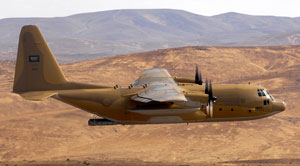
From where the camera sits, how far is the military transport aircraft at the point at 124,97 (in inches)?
1073

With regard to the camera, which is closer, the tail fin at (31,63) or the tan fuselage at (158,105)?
the tan fuselage at (158,105)

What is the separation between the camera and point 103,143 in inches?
1796

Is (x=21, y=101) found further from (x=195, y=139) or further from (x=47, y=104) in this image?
(x=195, y=139)

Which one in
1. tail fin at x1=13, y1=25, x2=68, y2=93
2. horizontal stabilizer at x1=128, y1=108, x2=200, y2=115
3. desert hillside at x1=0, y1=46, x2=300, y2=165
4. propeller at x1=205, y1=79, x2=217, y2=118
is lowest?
desert hillside at x1=0, y1=46, x2=300, y2=165

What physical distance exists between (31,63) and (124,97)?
8.93 m

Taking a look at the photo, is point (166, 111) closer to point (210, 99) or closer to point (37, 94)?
point (210, 99)

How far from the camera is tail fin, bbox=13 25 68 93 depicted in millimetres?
29750

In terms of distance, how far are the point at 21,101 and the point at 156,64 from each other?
1794 inches

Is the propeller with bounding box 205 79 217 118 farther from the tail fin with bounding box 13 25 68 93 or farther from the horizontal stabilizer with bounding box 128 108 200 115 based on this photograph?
the tail fin with bounding box 13 25 68 93

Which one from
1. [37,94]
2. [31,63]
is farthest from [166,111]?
[31,63]

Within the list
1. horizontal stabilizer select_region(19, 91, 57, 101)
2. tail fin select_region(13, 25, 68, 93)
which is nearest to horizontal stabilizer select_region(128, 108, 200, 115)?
horizontal stabilizer select_region(19, 91, 57, 101)

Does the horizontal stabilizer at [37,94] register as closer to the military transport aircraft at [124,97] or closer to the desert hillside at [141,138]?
the military transport aircraft at [124,97]

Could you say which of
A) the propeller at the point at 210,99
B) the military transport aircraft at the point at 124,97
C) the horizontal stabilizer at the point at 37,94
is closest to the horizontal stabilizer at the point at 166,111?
the military transport aircraft at the point at 124,97

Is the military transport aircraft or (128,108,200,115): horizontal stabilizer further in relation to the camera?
the military transport aircraft
